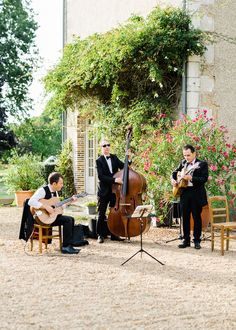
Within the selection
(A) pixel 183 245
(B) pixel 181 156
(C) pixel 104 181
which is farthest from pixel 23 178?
(A) pixel 183 245

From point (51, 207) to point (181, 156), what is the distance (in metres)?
2.91

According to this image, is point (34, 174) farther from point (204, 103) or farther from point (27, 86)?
point (27, 86)

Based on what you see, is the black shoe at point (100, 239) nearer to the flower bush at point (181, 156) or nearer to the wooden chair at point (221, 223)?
the flower bush at point (181, 156)

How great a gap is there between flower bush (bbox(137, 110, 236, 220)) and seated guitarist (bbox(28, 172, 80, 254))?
228cm

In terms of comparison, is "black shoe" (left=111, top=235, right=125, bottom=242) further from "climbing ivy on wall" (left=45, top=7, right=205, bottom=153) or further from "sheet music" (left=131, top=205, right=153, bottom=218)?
"climbing ivy on wall" (left=45, top=7, right=205, bottom=153)

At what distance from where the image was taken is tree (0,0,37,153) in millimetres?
24391

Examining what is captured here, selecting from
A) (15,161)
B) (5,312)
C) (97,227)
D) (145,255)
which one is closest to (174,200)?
(97,227)

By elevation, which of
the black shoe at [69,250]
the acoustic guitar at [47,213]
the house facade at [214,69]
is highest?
the house facade at [214,69]

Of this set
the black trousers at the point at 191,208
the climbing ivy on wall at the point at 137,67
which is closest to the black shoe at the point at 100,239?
the black trousers at the point at 191,208

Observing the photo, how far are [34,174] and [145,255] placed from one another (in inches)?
335

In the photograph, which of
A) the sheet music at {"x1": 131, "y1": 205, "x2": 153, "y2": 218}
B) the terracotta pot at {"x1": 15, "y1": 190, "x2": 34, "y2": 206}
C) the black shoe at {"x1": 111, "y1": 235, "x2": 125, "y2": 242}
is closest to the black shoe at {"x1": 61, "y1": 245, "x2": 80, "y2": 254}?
the black shoe at {"x1": 111, "y1": 235, "x2": 125, "y2": 242}

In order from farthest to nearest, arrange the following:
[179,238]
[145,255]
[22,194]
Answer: [22,194] → [179,238] → [145,255]

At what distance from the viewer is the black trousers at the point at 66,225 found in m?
8.24

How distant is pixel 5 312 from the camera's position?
5160 mm
